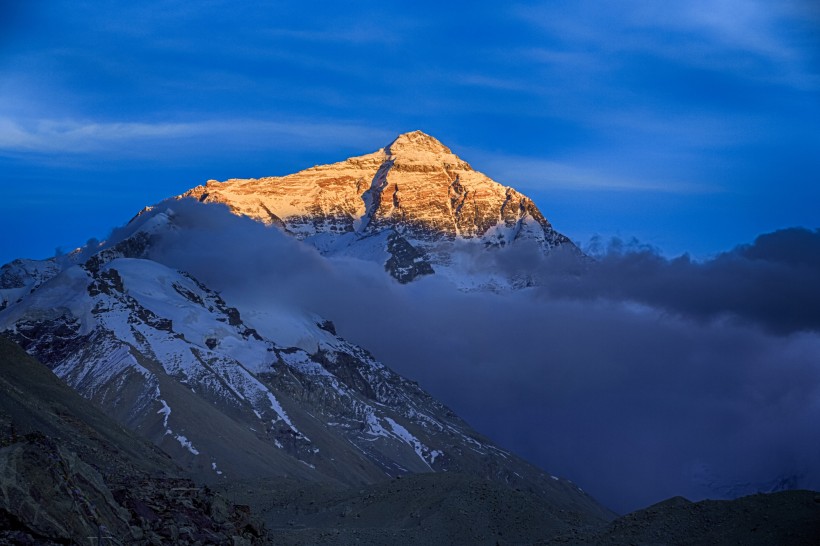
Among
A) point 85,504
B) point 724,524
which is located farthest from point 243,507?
point 724,524

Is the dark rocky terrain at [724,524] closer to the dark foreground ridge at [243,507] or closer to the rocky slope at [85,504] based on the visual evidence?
the dark foreground ridge at [243,507]

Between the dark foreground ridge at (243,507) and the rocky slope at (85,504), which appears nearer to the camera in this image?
the rocky slope at (85,504)

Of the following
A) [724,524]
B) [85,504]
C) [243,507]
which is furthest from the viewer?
[724,524]

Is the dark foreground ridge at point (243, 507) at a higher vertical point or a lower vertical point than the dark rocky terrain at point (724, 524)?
lower

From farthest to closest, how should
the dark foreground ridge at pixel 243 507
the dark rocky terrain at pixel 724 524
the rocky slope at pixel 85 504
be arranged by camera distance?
1. the dark rocky terrain at pixel 724 524
2. the dark foreground ridge at pixel 243 507
3. the rocky slope at pixel 85 504

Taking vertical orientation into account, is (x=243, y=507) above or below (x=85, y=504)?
above

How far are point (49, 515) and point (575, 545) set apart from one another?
1831 inches

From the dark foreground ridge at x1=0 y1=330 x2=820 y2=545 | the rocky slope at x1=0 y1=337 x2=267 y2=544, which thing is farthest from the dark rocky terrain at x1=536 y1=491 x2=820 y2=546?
the rocky slope at x1=0 y1=337 x2=267 y2=544

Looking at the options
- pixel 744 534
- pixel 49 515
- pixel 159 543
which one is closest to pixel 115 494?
pixel 159 543

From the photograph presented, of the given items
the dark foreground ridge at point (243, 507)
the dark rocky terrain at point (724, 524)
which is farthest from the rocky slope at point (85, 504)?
the dark rocky terrain at point (724, 524)

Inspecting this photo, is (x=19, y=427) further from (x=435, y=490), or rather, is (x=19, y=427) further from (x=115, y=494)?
(x=435, y=490)

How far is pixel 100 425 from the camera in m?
143

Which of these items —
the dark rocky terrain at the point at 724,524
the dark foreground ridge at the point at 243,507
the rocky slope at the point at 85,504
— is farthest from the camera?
the dark rocky terrain at the point at 724,524

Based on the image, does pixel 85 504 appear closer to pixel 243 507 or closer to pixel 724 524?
pixel 243 507
